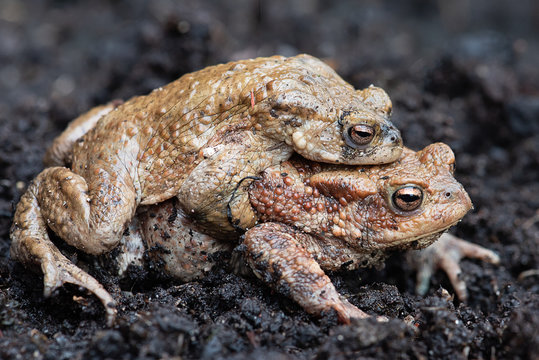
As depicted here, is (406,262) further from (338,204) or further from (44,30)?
(44,30)

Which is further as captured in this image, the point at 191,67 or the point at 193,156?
the point at 191,67

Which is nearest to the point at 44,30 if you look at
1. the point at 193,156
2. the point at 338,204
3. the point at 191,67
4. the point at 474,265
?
the point at 191,67

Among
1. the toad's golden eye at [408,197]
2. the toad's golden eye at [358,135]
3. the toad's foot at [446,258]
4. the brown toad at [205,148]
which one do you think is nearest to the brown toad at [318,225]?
the toad's golden eye at [408,197]

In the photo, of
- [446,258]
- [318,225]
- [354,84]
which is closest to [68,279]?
[318,225]

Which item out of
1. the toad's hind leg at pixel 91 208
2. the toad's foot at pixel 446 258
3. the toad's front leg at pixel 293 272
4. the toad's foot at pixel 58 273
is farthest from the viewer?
the toad's foot at pixel 446 258

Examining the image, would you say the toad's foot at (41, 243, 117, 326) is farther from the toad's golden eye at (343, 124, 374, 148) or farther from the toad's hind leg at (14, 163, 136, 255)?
the toad's golden eye at (343, 124, 374, 148)

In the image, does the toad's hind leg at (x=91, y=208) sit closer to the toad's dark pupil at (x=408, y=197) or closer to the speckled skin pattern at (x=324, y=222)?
the speckled skin pattern at (x=324, y=222)
